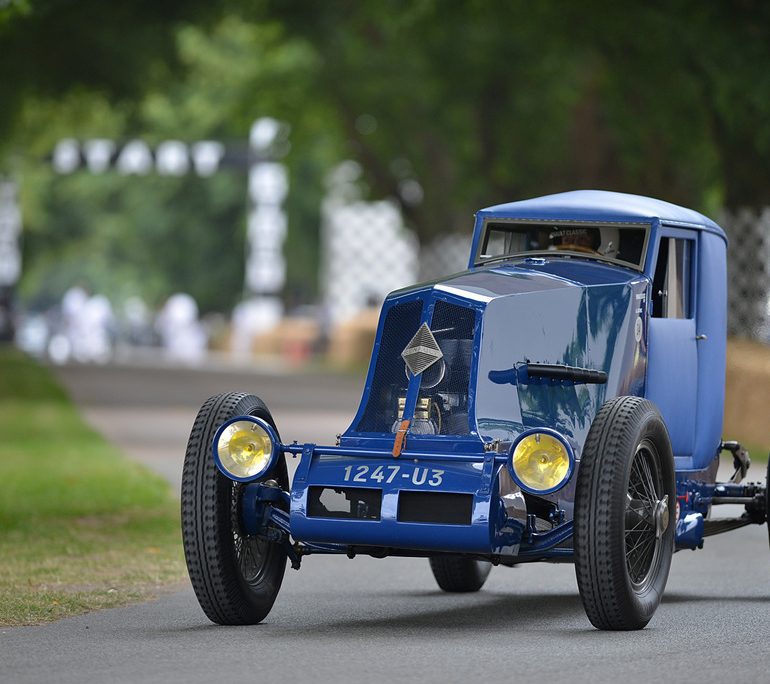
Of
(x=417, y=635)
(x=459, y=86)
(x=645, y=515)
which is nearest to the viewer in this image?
(x=417, y=635)

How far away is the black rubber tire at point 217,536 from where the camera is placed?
28.1 ft

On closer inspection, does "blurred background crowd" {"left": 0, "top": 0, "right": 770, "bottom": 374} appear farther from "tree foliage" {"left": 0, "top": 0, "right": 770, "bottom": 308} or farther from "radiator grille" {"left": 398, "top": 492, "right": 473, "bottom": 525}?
"radiator grille" {"left": 398, "top": 492, "right": 473, "bottom": 525}

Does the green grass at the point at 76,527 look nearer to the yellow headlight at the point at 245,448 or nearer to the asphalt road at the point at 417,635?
the asphalt road at the point at 417,635

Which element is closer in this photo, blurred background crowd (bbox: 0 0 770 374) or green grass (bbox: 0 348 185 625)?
green grass (bbox: 0 348 185 625)

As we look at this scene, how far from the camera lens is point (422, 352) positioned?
8.92 meters

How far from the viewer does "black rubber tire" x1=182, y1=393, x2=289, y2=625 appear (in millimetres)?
8570

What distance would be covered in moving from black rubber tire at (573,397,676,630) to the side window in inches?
60.6

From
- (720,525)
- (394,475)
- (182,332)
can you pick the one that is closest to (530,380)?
(394,475)

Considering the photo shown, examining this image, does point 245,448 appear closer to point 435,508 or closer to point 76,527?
point 435,508

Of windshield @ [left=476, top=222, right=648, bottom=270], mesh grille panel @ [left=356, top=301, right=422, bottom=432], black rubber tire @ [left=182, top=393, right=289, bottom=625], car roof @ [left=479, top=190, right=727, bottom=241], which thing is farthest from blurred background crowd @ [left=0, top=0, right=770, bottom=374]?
black rubber tire @ [left=182, top=393, right=289, bottom=625]

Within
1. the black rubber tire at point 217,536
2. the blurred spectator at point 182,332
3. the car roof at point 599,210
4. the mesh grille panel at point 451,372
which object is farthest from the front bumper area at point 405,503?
the blurred spectator at point 182,332

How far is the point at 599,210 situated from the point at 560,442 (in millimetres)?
2151

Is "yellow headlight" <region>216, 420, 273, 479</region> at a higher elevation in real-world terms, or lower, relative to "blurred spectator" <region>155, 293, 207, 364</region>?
lower

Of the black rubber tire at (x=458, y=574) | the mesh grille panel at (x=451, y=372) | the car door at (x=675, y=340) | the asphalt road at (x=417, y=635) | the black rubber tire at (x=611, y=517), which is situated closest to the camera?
the asphalt road at (x=417, y=635)
